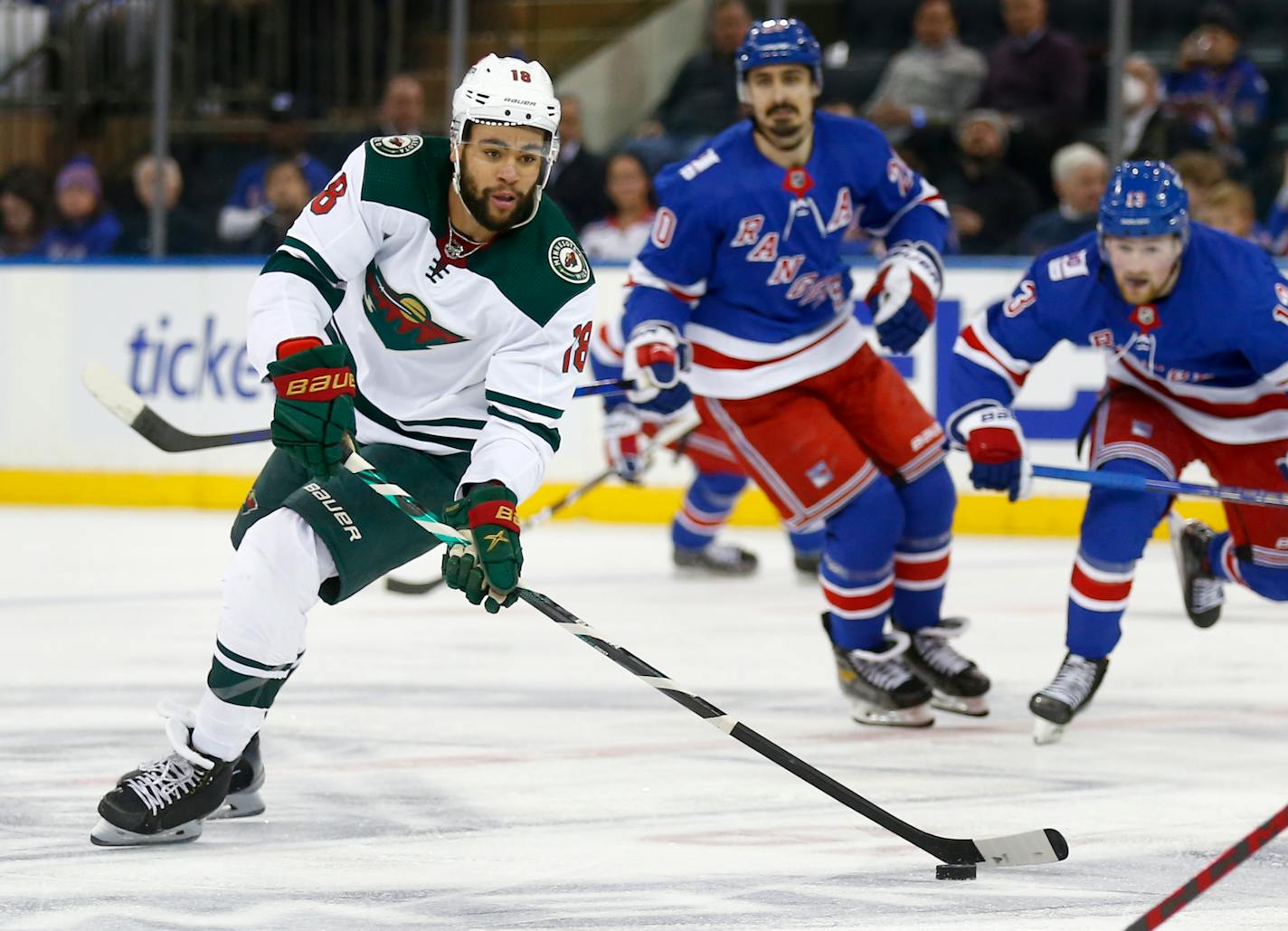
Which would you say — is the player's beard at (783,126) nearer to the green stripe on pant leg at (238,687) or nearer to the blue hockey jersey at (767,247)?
the blue hockey jersey at (767,247)

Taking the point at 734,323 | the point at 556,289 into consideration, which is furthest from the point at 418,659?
the point at 556,289

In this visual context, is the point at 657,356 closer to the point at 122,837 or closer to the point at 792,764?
the point at 792,764

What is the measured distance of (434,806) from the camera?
3287mm

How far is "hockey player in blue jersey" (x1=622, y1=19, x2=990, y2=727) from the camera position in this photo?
4152 mm

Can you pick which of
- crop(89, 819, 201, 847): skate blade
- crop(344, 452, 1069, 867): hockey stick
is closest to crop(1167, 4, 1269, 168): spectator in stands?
crop(344, 452, 1069, 867): hockey stick

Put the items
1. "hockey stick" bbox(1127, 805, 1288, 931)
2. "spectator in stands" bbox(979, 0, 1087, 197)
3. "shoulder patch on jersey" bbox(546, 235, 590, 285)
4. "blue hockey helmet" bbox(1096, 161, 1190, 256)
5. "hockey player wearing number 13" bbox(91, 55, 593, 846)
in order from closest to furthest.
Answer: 1. "hockey stick" bbox(1127, 805, 1288, 931)
2. "hockey player wearing number 13" bbox(91, 55, 593, 846)
3. "shoulder patch on jersey" bbox(546, 235, 590, 285)
4. "blue hockey helmet" bbox(1096, 161, 1190, 256)
5. "spectator in stands" bbox(979, 0, 1087, 197)

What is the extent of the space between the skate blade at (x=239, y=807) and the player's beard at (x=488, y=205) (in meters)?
0.93

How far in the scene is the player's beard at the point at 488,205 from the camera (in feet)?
10.1

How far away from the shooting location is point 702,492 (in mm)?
6383

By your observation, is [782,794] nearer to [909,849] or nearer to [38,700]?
[909,849]

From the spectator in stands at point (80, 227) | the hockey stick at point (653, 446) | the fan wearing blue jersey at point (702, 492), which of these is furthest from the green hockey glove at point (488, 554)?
the spectator in stands at point (80, 227)

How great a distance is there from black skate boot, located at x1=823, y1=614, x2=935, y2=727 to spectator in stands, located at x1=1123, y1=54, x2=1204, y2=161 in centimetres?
333

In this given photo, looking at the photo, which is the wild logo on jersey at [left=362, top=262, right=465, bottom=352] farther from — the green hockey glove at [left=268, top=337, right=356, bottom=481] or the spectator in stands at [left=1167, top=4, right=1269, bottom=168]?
the spectator in stands at [left=1167, top=4, right=1269, bottom=168]

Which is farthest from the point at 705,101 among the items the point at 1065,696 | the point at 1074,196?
the point at 1065,696
